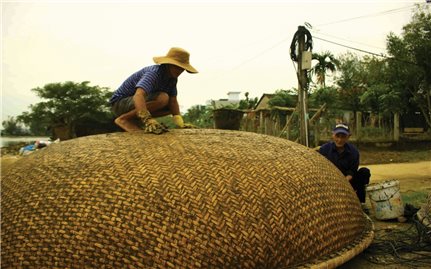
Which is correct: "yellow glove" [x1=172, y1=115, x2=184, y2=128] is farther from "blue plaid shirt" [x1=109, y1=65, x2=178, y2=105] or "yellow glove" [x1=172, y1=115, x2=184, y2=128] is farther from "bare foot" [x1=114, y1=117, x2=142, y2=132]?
"bare foot" [x1=114, y1=117, x2=142, y2=132]

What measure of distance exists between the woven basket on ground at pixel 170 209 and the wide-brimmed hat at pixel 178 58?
844 millimetres

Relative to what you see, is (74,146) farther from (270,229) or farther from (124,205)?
(270,229)

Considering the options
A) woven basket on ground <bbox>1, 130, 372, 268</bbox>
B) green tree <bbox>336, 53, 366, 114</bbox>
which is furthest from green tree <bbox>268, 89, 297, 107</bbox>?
woven basket on ground <bbox>1, 130, 372, 268</bbox>

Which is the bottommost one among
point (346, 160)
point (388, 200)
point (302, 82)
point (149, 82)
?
point (388, 200)

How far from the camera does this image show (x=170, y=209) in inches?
81.8

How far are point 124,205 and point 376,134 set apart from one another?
15.3 metres

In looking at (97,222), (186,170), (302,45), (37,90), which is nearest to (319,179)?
(186,170)

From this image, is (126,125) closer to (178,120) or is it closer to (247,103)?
(178,120)

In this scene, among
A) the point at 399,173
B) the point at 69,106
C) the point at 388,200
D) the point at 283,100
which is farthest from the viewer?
the point at 69,106

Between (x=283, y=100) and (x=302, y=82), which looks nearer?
Answer: (x=302, y=82)

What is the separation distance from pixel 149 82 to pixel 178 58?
32cm

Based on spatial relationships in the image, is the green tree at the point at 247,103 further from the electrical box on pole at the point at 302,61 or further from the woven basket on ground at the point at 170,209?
the woven basket on ground at the point at 170,209

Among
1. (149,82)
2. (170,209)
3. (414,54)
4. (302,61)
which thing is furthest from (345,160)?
(414,54)

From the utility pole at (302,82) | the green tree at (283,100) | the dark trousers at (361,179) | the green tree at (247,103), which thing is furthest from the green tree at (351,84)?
the dark trousers at (361,179)
